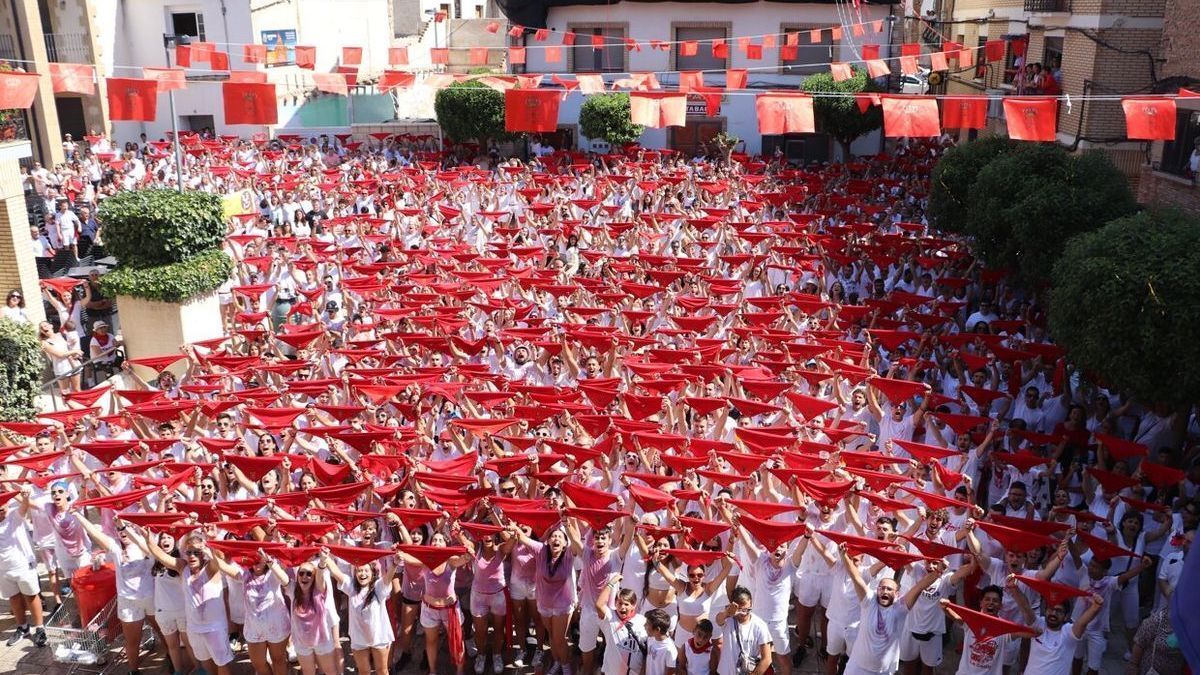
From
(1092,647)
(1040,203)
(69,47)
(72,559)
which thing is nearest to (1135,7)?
(1040,203)

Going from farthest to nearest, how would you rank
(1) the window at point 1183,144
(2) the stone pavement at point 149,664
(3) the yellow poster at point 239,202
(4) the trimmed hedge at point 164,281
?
(3) the yellow poster at point 239,202 → (1) the window at point 1183,144 → (4) the trimmed hedge at point 164,281 → (2) the stone pavement at point 149,664

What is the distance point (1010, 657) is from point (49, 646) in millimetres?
8268

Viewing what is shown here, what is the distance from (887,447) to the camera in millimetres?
10312

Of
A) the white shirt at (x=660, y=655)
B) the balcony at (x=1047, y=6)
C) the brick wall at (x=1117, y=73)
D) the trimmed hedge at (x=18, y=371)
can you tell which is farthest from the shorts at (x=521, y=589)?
the balcony at (x=1047, y=6)

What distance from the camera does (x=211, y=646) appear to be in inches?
334

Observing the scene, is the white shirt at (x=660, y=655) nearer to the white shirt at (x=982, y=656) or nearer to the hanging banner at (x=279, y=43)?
the white shirt at (x=982, y=656)

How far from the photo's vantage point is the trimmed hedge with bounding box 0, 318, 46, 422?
12672 millimetres

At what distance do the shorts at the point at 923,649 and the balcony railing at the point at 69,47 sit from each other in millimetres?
35166

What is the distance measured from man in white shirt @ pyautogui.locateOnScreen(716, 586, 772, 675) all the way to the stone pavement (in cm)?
158

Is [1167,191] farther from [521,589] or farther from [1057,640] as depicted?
[521,589]

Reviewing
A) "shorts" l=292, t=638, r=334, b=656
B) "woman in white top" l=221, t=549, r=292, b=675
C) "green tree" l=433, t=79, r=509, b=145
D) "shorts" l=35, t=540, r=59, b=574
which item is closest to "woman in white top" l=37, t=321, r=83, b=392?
"shorts" l=35, t=540, r=59, b=574

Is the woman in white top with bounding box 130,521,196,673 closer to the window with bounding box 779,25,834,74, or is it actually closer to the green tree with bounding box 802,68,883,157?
the green tree with bounding box 802,68,883,157

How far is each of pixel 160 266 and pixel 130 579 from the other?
7.82m

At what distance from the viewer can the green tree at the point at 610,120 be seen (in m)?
32.1
